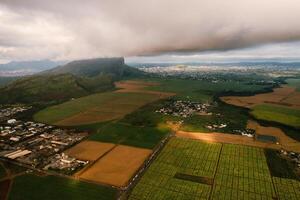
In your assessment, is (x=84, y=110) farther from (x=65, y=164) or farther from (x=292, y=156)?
(x=292, y=156)

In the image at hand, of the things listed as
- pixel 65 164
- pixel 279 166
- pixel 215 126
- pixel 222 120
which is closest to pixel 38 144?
pixel 65 164

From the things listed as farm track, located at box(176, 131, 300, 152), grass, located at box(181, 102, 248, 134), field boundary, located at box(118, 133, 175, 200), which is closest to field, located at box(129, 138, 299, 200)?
field boundary, located at box(118, 133, 175, 200)

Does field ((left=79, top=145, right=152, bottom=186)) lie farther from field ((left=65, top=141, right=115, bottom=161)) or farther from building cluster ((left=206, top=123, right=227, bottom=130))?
building cluster ((left=206, top=123, right=227, bottom=130))

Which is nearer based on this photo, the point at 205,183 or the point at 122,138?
the point at 205,183

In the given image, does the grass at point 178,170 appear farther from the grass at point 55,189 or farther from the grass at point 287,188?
the grass at point 287,188

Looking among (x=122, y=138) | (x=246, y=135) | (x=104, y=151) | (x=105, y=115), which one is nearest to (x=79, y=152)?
(x=104, y=151)

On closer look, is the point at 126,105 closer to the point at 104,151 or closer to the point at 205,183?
the point at 104,151
